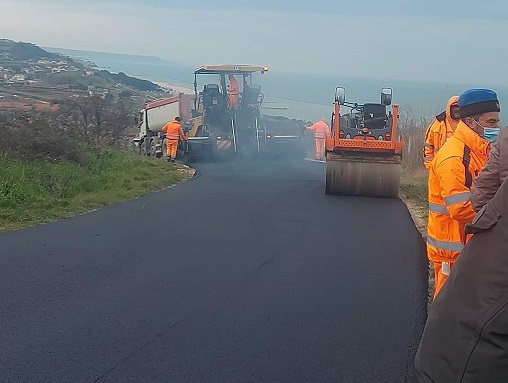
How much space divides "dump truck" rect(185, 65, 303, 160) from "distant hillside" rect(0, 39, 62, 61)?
2428 inches

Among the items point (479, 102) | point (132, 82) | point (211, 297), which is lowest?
point (132, 82)

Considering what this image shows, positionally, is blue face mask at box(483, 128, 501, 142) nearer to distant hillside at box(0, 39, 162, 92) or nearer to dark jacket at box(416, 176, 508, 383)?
dark jacket at box(416, 176, 508, 383)

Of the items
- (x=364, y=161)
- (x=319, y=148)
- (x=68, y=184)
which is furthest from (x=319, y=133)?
(x=68, y=184)

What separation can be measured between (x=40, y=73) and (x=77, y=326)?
205 ft

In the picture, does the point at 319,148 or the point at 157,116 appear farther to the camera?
the point at 157,116

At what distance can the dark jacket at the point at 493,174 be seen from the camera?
8.70 feet

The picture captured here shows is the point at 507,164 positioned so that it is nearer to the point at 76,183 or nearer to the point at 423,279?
the point at 423,279

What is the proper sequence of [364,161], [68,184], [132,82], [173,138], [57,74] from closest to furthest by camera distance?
1. [68,184]
2. [364,161]
3. [173,138]
4. [57,74]
5. [132,82]

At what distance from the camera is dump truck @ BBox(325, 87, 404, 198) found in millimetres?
13883

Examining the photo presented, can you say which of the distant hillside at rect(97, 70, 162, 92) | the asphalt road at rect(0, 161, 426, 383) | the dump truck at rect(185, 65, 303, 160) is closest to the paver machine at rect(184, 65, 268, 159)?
the dump truck at rect(185, 65, 303, 160)

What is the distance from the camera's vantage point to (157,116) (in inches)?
979

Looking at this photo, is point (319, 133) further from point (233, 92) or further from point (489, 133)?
point (489, 133)

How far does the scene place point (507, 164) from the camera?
8.75 feet

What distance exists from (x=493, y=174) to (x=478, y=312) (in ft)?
1.93
